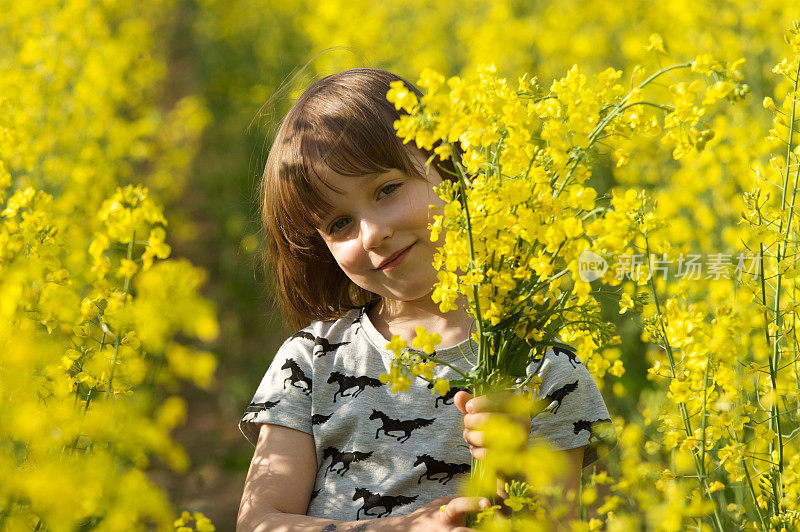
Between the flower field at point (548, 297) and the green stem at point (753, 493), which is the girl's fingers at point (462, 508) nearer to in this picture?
the flower field at point (548, 297)

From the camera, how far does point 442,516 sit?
4.89ft

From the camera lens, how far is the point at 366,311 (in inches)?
84.5

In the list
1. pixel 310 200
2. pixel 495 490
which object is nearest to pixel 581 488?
pixel 495 490

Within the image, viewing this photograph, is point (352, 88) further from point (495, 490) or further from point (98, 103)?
point (98, 103)

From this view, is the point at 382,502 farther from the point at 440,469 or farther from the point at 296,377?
the point at 296,377

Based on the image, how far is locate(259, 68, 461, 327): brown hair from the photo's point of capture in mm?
1789

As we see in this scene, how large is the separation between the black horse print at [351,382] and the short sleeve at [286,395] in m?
0.07

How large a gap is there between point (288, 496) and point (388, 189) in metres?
0.72

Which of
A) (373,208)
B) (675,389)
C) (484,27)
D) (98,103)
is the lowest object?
(675,389)

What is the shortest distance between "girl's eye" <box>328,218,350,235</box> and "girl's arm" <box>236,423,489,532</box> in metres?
0.48

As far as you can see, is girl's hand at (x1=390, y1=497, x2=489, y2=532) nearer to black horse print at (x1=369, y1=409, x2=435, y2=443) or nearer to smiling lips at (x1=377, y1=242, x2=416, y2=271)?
black horse print at (x1=369, y1=409, x2=435, y2=443)

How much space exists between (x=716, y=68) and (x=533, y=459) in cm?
66

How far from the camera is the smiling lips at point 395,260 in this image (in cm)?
177

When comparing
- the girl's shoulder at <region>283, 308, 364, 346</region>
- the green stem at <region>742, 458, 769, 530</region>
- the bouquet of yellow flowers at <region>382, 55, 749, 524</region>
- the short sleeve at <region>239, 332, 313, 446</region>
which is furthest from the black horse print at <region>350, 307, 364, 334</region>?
the green stem at <region>742, 458, 769, 530</region>
